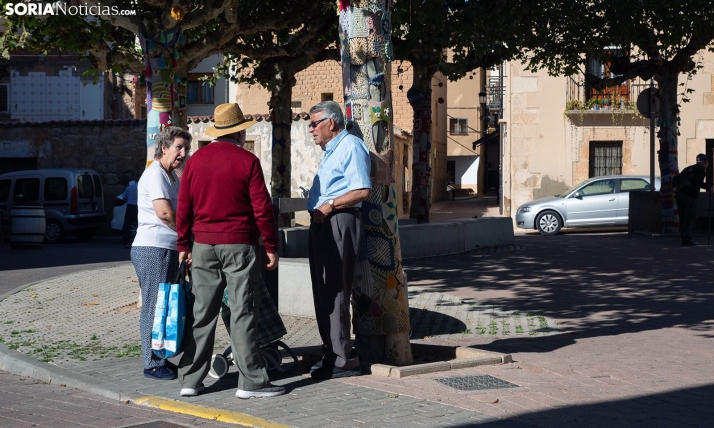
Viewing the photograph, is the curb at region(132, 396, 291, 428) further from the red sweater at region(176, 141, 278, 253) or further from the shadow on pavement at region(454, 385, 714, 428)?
the shadow on pavement at region(454, 385, 714, 428)

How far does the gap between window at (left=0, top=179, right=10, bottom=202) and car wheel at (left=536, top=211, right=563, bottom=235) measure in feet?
45.5

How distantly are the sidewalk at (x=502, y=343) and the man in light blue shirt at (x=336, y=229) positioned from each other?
0.78 ft

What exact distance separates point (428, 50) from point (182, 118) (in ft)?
23.6

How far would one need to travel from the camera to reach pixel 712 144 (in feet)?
103

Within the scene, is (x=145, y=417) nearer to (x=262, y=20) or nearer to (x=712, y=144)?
(x=262, y=20)

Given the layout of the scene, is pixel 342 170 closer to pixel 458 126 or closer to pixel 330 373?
pixel 330 373

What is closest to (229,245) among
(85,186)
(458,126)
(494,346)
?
(494,346)

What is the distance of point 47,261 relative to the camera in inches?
666

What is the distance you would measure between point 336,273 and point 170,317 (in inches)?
44.0

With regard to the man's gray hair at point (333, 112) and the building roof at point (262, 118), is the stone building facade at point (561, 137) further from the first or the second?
the man's gray hair at point (333, 112)

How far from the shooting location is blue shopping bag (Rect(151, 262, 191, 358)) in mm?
6086

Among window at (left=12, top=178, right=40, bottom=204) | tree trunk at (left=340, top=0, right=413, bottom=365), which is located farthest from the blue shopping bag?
window at (left=12, top=178, right=40, bottom=204)

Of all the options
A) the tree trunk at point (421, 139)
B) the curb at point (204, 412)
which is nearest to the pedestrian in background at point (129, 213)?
the tree trunk at point (421, 139)

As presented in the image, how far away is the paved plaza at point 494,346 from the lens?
5.59 meters
